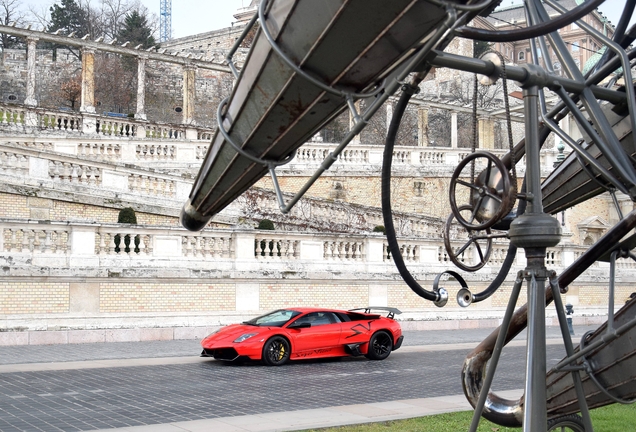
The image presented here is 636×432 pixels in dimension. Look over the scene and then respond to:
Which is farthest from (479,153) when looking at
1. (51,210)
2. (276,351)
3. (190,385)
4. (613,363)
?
(51,210)

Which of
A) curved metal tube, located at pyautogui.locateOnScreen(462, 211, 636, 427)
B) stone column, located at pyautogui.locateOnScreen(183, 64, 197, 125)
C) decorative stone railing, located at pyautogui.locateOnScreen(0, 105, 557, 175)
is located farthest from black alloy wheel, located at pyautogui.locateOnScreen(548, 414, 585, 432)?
stone column, located at pyautogui.locateOnScreen(183, 64, 197, 125)

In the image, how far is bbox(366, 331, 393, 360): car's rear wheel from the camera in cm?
1955

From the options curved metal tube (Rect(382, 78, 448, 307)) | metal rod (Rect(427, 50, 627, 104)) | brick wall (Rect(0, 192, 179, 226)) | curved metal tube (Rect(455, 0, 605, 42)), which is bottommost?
curved metal tube (Rect(382, 78, 448, 307))

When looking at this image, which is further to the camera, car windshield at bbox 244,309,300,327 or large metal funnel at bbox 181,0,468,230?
car windshield at bbox 244,309,300,327

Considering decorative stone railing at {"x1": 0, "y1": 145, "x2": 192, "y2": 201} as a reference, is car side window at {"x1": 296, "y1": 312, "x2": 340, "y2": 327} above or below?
below

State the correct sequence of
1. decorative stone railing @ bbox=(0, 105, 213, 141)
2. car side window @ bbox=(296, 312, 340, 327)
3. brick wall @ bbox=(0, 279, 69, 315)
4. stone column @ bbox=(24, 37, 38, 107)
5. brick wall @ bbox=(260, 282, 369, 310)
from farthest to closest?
stone column @ bbox=(24, 37, 38, 107), decorative stone railing @ bbox=(0, 105, 213, 141), brick wall @ bbox=(260, 282, 369, 310), brick wall @ bbox=(0, 279, 69, 315), car side window @ bbox=(296, 312, 340, 327)

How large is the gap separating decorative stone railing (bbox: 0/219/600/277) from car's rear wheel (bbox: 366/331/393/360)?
16.3ft

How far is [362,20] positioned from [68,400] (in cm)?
1007

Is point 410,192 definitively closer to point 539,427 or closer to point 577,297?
point 577,297

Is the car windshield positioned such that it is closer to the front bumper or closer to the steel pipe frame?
the front bumper

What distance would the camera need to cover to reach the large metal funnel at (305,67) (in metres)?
3.94

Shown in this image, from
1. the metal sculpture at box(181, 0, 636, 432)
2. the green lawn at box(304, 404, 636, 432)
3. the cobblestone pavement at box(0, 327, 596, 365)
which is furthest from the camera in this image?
the cobblestone pavement at box(0, 327, 596, 365)

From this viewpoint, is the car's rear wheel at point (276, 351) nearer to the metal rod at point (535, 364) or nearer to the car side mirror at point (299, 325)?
the car side mirror at point (299, 325)

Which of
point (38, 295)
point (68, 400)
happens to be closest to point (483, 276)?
point (38, 295)
